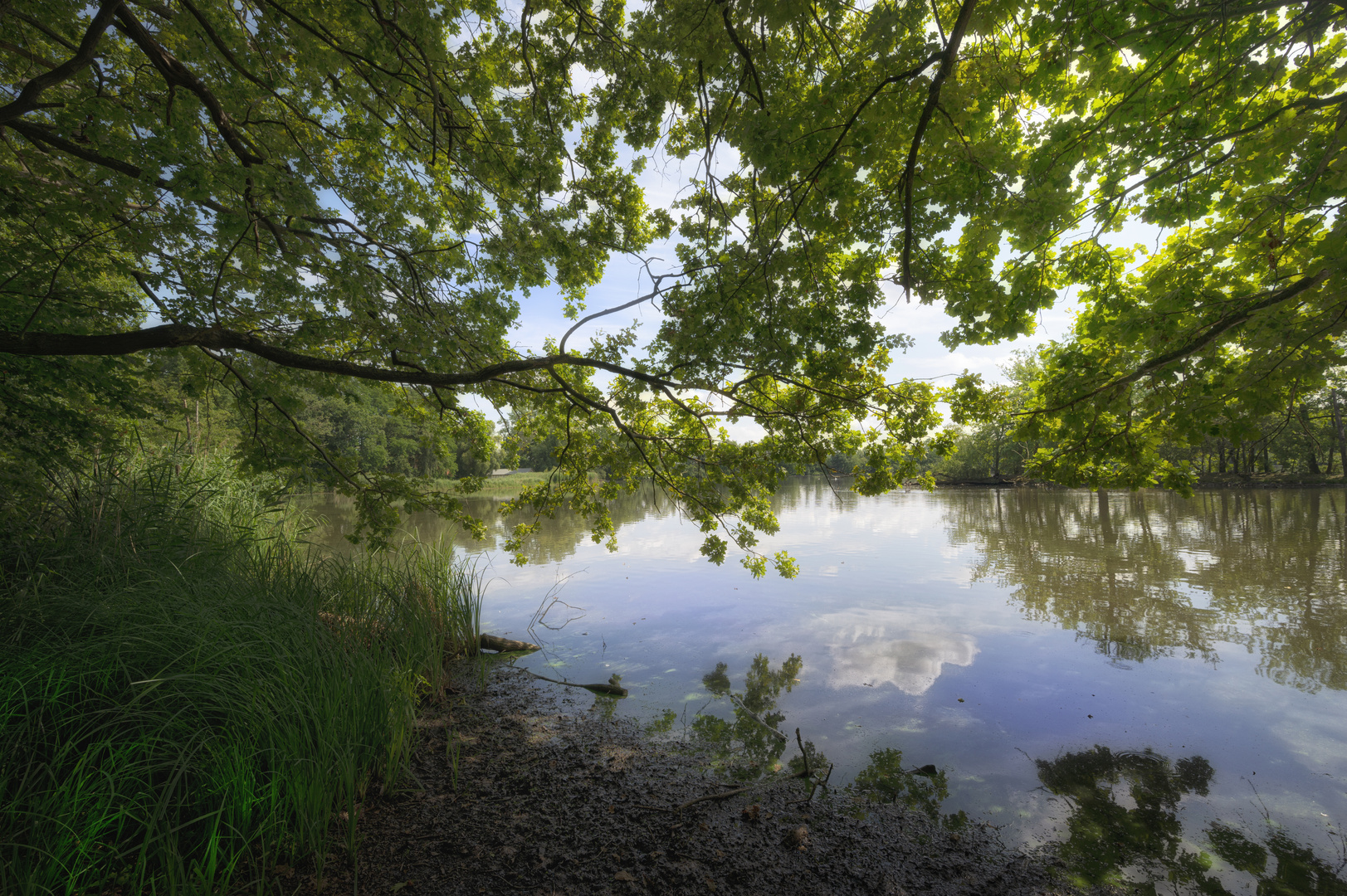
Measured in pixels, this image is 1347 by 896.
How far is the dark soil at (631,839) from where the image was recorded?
95.9 inches

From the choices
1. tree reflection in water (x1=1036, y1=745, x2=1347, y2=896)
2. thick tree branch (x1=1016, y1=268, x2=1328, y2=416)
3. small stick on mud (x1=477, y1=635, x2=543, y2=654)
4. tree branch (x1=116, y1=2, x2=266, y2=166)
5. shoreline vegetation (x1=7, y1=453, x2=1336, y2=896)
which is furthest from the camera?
small stick on mud (x1=477, y1=635, x2=543, y2=654)

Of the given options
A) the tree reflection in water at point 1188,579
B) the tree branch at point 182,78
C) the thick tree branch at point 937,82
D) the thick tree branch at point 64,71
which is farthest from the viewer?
the tree reflection in water at point 1188,579

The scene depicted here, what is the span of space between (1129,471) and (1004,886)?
3.86m

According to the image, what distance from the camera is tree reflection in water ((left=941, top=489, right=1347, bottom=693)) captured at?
5.72 metres

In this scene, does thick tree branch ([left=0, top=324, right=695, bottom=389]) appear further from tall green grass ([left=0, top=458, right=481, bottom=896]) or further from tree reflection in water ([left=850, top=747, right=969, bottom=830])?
tree reflection in water ([left=850, top=747, right=969, bottom=830])

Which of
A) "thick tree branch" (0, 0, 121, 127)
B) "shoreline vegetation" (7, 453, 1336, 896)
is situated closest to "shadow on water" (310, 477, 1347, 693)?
"shoreline vegetation" (7, 453, 1336, 896)

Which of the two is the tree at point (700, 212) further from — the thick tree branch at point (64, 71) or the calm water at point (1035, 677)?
the calm water at point (1035, 677)

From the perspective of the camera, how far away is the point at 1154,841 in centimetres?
284

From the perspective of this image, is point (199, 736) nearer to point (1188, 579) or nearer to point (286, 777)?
point (286, 777)

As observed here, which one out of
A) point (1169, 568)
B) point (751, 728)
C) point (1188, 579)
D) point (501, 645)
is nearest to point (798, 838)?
point (751, 728)

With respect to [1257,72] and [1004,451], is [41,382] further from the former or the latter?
[1004,451]

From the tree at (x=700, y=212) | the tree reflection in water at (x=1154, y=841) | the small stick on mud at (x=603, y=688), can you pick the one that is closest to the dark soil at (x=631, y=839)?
the tree reflection in water at (x=1154, y=841)

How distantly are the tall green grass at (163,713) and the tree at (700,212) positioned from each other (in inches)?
41.3

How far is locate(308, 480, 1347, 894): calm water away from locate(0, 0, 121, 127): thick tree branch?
5437 millimetres
